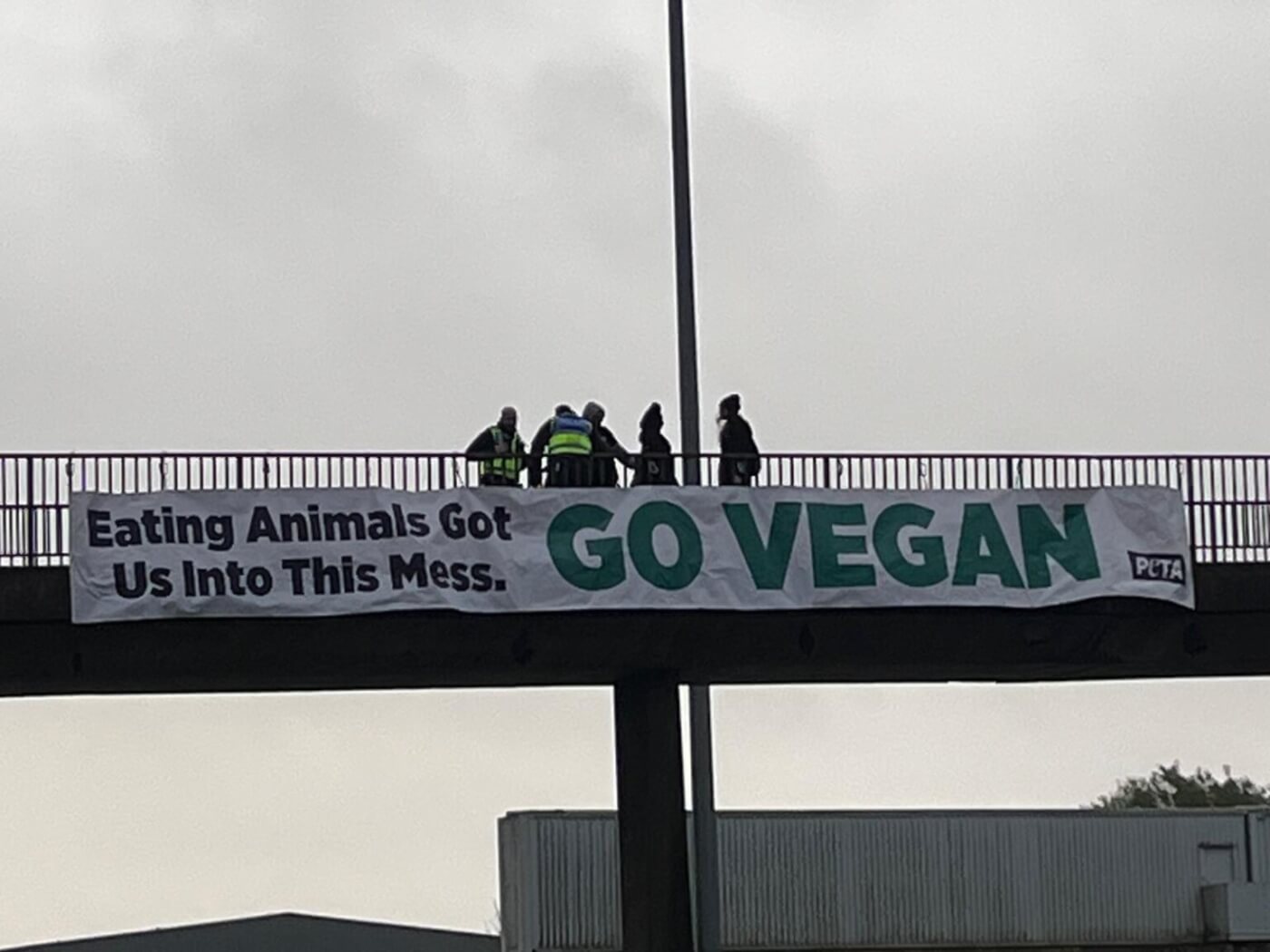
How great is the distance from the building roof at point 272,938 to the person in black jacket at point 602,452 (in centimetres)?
2639

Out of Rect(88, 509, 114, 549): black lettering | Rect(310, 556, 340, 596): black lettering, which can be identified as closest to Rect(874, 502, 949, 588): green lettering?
Rect(310, 556, 340, 596): black lettering

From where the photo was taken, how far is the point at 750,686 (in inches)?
1479

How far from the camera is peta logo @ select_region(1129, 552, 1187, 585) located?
34.8m

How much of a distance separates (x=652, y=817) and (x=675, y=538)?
294 centimetres

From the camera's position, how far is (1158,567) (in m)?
34.9

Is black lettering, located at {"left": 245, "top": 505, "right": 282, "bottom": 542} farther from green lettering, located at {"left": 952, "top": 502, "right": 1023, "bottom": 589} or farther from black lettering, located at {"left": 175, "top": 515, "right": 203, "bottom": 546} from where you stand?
green lettering, located at {"left": 952, "top": 502, "right": 1023, "bottom": 589}

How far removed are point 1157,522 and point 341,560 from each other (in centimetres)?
866

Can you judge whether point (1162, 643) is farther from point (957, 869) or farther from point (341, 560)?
point (957, 869)

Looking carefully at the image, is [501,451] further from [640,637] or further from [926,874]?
[926,874]

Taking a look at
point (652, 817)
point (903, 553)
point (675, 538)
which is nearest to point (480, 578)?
point (675, 538)

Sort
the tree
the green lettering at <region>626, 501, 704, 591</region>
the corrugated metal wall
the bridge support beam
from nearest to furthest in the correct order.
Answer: the green lettering at <region>626, 501, 704, 591</region>
the bridge support beam
the corrugated metal wall
the tree

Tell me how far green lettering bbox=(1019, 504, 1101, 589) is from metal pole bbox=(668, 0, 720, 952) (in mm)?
3624

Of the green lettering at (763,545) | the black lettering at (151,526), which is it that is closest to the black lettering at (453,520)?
the green lettering at (763,545)

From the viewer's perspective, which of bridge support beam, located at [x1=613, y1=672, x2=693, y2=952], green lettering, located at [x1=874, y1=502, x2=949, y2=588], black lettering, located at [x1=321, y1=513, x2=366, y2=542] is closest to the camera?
black lettering, located at [x1=321, y1=513, x2=366, y2=542]
